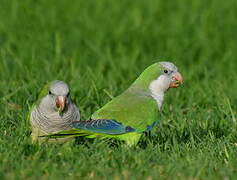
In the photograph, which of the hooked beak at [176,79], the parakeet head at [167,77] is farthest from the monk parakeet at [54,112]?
the hooked beak at [176,79]

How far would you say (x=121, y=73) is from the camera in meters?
8.83

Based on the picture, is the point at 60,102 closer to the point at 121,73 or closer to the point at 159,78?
the point at 159,78

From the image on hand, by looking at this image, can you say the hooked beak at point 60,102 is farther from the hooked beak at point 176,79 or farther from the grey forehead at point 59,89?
the hooked beak at point 176,79

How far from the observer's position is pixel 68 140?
5.64 m

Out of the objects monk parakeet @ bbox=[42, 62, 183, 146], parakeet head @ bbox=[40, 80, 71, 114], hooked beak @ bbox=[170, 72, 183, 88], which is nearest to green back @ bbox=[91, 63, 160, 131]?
monk parakeet @ bbox=[42, 62, 183, 146]

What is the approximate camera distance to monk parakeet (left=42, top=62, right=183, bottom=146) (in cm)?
536

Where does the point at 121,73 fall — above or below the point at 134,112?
above

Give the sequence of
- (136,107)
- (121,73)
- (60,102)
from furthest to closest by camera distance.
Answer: (121,73) < (136,107) < (60,102)

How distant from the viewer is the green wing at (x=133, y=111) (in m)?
5.61

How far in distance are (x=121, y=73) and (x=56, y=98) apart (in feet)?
11.0

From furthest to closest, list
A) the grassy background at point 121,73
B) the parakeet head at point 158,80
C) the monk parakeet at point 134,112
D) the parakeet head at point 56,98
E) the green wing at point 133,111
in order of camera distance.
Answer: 1. the parakeet head at point 158,80
2. the green wing at point 133,111
3. the parakeet head at point 56,98
4. the monk parakeet at point 134,112
5. the grassy background at point 121,73

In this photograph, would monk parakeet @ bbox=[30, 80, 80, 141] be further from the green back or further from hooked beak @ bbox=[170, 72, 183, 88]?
hooked beak @ bbox=[170, 72, 183, 88]

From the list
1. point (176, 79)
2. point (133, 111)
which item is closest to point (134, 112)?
point (133, 111)

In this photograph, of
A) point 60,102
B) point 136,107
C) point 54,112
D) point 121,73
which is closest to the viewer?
point 60,102
